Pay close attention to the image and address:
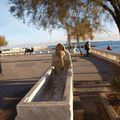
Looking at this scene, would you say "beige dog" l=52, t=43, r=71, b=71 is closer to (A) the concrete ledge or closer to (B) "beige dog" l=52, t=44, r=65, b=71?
(B) "beige dog" l=52, t=44, r=65, b=71

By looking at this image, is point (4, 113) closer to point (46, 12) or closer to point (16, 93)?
point (16, 93)

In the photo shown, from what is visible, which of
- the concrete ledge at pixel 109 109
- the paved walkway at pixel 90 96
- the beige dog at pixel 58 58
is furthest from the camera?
the beige dog at pixel 58 58

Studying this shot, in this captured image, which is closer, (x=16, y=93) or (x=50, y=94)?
(x=50, y=94)

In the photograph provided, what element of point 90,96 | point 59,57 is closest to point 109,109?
point 90,96

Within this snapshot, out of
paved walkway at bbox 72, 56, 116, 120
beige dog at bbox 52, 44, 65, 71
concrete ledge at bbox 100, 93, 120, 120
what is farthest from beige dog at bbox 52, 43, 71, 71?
concrete ledge at bbox 100, 93, 120, 120

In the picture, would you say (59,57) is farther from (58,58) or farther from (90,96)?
(90,96)

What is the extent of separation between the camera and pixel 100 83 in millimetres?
15969

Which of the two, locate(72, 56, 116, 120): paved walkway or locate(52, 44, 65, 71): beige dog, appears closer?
locate(72, 56, 116, 120): paved walkway

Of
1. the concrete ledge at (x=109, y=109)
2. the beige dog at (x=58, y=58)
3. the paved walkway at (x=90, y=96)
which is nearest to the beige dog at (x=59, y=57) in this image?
the beige dog at (x=58, y=58)

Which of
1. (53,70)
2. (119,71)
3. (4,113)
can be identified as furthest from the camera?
(53,70)

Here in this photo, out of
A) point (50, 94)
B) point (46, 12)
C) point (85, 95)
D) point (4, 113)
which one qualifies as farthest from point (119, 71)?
point (46, 12)

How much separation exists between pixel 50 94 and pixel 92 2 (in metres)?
3.90

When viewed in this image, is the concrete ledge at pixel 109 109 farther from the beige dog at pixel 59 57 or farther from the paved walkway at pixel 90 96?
the beige dog at pixel 59 57

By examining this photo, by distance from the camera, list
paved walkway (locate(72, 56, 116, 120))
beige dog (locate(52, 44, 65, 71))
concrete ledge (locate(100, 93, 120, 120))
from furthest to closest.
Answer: beige dog (locate(52, 44, 65, 71)) < paved walkway (locate(72, 56, 116, 120)) < concrete ledge (locate(100, 93, 120, 120))
